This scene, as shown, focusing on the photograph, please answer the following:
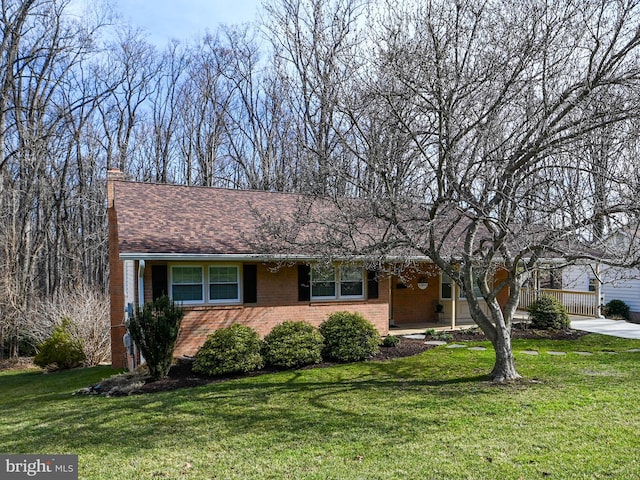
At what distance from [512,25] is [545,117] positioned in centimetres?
145

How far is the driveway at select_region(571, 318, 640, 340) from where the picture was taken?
13742mm

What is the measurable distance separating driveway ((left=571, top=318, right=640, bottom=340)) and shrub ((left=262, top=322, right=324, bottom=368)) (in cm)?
938

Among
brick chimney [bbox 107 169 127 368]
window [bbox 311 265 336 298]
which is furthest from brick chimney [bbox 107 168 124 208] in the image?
window [bbox 311 265 336 298]

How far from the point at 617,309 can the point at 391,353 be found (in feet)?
45.0

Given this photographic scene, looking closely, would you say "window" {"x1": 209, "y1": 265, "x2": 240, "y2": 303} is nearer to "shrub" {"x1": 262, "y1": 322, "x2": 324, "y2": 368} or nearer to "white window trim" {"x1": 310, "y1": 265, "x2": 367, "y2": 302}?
"shrub" {"x1": 262, "y1": 322, "x2": 324, "y2": 368}

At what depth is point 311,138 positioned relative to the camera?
1082 centimetres

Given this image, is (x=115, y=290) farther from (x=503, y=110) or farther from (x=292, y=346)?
(x=503, y=110)

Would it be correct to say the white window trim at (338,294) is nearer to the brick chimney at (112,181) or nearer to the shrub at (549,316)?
the shrub at (549,316)

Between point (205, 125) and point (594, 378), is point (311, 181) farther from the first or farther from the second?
point (205, 125)

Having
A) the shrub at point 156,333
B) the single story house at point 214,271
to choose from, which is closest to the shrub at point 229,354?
the shrub at point 156,333

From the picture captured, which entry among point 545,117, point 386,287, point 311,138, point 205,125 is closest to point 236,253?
point 311,138

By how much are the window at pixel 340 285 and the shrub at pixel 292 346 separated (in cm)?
237

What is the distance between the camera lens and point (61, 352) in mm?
13812

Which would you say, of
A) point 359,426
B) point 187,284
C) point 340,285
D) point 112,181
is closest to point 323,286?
point 340,285
